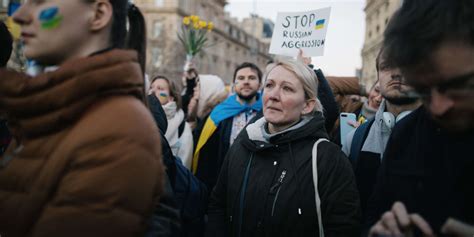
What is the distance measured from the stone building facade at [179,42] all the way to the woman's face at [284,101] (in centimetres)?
2162

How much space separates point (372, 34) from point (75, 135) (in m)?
44.0

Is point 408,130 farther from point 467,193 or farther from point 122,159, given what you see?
point 122,159

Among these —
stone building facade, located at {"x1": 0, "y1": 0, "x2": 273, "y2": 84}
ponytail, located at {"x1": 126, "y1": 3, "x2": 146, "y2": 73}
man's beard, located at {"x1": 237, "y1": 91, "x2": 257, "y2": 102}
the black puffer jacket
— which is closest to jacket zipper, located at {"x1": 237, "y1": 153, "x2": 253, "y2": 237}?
the black puffer jacket

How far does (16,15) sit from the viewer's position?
54.1 inches

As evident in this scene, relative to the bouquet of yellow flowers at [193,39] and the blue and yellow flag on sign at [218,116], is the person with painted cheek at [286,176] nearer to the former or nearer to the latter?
the blue and yellow flag on sign at [218,116]

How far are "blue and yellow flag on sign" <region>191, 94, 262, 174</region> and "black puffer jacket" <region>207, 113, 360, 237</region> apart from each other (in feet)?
6.56

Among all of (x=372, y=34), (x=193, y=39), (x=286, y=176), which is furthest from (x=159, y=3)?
(x=286, y=176)

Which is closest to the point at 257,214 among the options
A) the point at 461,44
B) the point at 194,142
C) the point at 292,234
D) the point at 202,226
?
the point at 292,234

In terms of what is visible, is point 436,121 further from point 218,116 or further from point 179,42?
point 179,42

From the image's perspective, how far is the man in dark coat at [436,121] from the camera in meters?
1.16

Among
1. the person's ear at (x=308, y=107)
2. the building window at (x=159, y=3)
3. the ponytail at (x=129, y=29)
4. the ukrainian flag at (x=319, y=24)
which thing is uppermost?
the building window at (x=159, y=3)

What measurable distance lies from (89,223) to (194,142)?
413 centimetres

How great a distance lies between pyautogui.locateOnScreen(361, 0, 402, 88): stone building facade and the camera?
38497 mm

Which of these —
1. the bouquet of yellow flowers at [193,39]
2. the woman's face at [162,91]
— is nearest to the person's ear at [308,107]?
the woman's face at [162,91]
